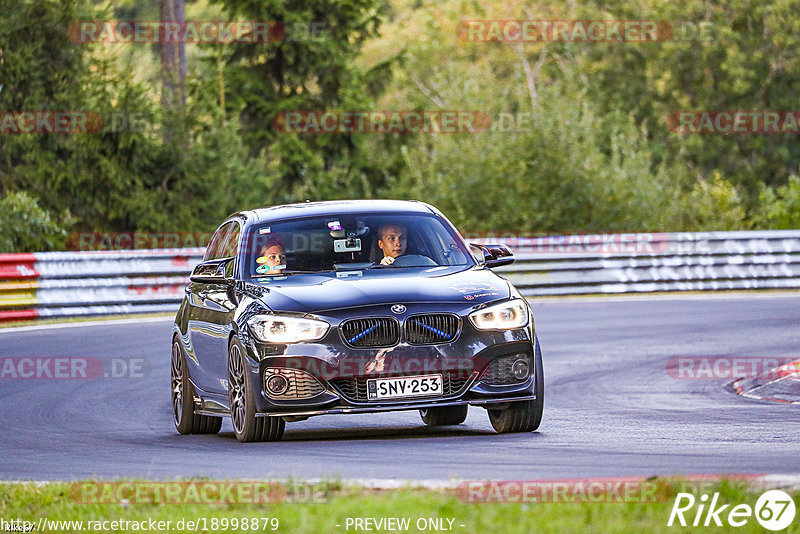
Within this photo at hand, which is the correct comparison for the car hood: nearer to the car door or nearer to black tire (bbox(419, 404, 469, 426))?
the car door

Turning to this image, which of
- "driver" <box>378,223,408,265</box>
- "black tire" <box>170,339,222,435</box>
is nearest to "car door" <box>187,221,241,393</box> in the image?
"black tire" <box>170,339,222,435</box>

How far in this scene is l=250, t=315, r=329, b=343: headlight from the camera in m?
10.4

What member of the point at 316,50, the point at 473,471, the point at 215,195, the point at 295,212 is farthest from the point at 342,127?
the point at 473,471

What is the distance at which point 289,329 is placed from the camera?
10469mm

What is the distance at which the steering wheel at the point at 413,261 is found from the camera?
11.6 m

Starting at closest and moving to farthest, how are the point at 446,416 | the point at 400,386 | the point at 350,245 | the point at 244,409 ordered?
the point at 400,386, the point at 244,409, the point at 350,245, the point at 446,416

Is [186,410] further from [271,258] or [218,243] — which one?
[271,258]

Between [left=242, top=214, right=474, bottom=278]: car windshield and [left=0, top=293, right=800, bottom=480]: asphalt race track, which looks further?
[left=242, top=214, right=474, bottom=278]: car windshield

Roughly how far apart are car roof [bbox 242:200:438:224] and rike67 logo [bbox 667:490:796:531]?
560 cm

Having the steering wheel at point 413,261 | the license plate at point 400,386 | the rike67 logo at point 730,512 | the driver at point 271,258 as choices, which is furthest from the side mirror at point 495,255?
the rike67 logo at point 730,512

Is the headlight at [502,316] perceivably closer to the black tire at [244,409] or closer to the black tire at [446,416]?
the black tire at [244,409]

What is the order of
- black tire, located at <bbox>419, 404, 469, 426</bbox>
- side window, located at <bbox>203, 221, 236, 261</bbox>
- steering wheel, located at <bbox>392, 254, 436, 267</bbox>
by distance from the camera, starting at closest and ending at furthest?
steering wheel, located at <bbox>392, 254, 436, 267</bbox>
black tire, located at <bbox>419, 404, 469, 426</bbox>
side window, located at <bbox>203, 221, 236, 261</bbox>

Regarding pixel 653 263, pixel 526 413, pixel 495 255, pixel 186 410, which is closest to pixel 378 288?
pixel 526 413

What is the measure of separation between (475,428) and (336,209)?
78.4 inches
